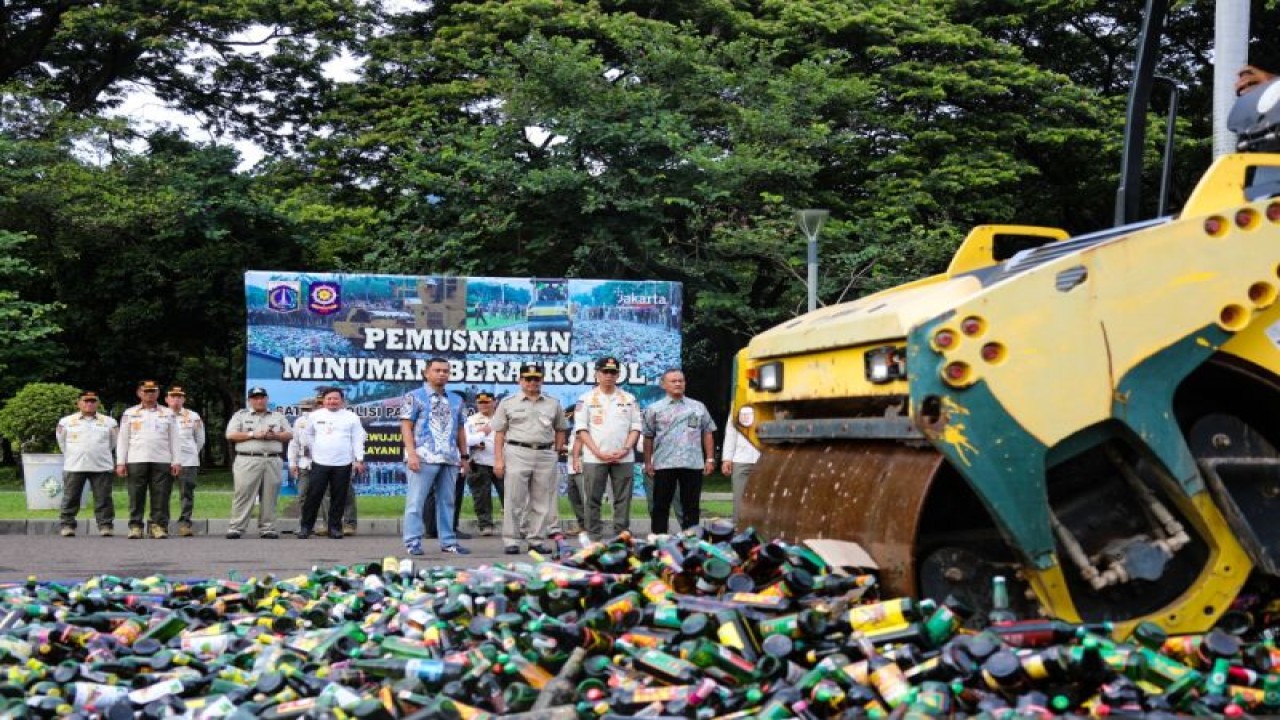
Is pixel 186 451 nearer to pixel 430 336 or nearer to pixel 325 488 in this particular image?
pixel 325 488

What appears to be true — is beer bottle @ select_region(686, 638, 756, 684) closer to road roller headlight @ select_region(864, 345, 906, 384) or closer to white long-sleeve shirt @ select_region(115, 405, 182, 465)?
road roller headlight @ select_region(864, 345, 906, 384)

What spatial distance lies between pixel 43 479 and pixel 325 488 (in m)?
6.17

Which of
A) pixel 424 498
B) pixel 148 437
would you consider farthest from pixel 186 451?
pixel 424 498

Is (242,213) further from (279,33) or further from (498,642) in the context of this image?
(498,642)

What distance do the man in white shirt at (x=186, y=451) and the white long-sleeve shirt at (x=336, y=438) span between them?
1.66 meters

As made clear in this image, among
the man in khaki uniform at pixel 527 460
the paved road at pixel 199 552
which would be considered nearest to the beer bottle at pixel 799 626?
the paved road at pixel 199 552

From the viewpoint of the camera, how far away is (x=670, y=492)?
1588 cm

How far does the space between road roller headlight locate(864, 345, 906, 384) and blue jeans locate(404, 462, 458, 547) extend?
28.1 feet

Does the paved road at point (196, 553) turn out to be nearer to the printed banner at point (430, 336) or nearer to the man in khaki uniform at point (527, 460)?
the man in khaki uniform at point (527, 460)

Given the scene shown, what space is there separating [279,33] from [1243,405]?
30102 mm

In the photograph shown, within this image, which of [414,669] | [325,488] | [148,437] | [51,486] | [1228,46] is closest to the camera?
[414,669]

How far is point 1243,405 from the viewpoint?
6.23 metres

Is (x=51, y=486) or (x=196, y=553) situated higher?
(x=51, y=486)

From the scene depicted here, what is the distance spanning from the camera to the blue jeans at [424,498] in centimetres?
1440
